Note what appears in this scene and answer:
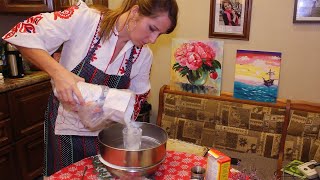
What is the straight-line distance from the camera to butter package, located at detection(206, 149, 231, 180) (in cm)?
98

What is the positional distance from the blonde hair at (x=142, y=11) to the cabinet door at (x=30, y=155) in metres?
1.33

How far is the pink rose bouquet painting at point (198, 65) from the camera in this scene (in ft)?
7.08

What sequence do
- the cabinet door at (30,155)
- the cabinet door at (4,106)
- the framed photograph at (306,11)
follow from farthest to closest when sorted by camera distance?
the cabinet door at (30,155) → the cabinet door at (4,106) → the framed photograph at (306,11)

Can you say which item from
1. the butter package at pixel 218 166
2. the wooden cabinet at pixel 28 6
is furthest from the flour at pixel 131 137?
the wooden cabinet at pixel 28 6

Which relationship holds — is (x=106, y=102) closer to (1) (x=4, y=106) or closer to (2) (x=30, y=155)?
(1) (x=4, y=106)

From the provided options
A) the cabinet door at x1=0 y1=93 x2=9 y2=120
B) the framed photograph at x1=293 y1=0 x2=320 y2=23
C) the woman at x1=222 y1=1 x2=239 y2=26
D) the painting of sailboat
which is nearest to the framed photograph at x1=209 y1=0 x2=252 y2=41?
the woman at x1=222 y1=1 x2=239 y2=26

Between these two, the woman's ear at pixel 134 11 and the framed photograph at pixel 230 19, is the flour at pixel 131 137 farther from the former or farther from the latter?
the framed photograph at pixel 230 19

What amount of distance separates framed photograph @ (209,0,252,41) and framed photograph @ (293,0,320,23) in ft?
0.94

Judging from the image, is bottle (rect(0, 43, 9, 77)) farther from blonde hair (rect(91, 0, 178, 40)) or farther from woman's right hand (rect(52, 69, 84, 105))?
woman's right hand (rect(52, 69, 84, 105))

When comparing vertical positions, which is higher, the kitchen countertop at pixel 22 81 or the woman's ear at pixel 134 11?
the woman's ear at pixel 134 11

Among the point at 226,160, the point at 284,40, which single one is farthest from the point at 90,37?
the point at 284,40

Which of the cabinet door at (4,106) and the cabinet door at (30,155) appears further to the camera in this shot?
the cabinet door at (30,155)

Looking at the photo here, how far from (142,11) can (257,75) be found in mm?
1142

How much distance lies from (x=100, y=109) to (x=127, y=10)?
0.45m
